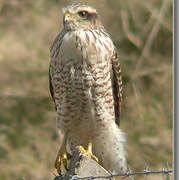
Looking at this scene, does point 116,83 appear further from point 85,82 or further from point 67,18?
point 67,18

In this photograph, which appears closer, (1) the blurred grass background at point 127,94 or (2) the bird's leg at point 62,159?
(2) the bird's leg at point 62,159

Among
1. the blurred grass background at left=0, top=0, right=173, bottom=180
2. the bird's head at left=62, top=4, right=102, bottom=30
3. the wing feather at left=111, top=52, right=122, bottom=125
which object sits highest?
the bird's head at left=62, top=4, right=102, bottom=30

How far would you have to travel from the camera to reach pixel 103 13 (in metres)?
8.34

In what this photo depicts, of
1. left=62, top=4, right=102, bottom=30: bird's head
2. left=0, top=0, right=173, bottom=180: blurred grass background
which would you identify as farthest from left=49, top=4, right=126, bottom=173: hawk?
left=0, top=0, right=173, bottom=180: blurred grass background

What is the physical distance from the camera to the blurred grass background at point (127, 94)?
24.6 feet

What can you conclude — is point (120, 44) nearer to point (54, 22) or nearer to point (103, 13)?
point (103, 13)

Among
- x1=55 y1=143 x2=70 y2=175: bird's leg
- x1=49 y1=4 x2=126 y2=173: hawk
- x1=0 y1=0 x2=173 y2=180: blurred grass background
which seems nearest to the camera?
x1=49 y1=4 x2=126 y2=173: hawk

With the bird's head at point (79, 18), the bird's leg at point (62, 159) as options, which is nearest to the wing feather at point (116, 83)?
the bird's head at point (79, 18)

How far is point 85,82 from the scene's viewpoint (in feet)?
14.1

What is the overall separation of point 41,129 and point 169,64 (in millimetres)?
1758

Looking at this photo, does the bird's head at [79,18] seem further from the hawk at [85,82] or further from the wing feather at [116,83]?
the wing feather at [116,83]

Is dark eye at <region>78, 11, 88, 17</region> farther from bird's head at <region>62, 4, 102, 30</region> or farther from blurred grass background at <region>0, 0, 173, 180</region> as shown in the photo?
blurred grass background at <region>0, 0, 173, 180</region>

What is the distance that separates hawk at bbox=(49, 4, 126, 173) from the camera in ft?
14.1

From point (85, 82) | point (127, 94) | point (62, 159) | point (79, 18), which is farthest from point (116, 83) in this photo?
point (127, 94)
